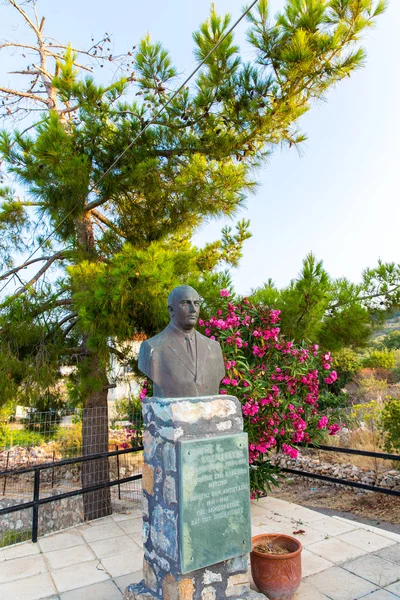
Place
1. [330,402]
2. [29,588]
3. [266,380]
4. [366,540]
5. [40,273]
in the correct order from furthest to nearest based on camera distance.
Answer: [330,402] < [40,273] < [266,380] < [366,540] < [29,588]

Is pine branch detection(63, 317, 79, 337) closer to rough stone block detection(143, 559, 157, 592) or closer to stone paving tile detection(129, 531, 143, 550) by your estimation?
stone paving tile detection(129, 531, 143, 550)

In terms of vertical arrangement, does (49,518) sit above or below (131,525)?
below

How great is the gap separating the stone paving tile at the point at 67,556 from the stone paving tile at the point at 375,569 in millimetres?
2027

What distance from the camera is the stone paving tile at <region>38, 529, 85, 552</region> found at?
3.57 meters

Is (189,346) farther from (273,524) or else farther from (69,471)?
→ (69,471)

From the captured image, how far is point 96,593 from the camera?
281cm

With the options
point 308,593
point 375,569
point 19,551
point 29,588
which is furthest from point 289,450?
point 19,551

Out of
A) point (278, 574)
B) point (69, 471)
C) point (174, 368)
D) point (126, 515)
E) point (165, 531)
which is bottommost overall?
point (69, 471)

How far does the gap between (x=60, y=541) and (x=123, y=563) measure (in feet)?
2.57

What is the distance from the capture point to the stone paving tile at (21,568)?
3061 millimetres

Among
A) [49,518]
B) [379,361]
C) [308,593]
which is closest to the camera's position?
[308,593]

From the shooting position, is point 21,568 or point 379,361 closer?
point 21,568

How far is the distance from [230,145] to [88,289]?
2627 mm

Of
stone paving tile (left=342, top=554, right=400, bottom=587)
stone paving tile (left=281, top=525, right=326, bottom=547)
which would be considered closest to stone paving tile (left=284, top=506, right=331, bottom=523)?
stone paving tile (left=281, top=525, right=326, bottom=547)
